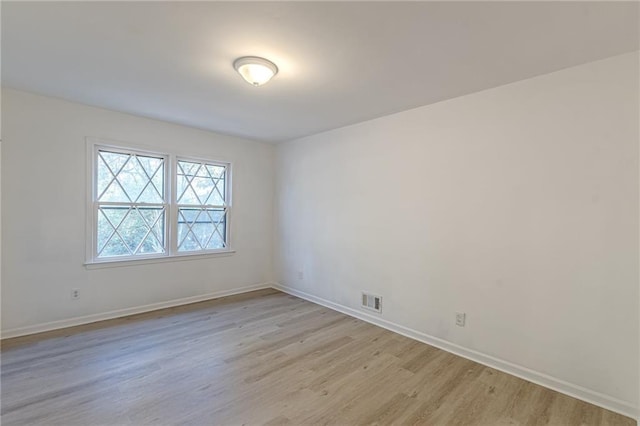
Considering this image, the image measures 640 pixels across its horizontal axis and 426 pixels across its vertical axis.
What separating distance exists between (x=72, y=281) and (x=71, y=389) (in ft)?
5.29

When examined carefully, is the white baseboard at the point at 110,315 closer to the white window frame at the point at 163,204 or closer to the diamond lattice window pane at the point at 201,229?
the white window frame at the point at 163,204

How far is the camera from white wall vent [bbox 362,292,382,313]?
352cm

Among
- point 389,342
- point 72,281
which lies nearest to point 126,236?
point 72,281

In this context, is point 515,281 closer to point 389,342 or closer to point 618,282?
point 618,282

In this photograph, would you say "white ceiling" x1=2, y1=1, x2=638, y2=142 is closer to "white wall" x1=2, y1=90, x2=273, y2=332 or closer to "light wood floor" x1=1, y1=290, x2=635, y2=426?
"white wall" x1=2, y1=90, x2=273, y2=332

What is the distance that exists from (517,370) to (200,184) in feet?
14.0

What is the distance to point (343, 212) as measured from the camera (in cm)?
398

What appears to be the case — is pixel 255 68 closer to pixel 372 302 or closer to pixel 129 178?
pixel 129 178

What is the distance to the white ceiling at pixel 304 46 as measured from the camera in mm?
1706

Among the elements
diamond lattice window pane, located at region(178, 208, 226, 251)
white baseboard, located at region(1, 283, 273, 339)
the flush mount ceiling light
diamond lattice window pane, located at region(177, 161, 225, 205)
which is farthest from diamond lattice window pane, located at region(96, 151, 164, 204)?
the flush mount ceiling light

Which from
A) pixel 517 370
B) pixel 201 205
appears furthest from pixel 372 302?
pixel 201 205

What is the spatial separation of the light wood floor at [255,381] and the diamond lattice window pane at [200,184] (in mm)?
1781

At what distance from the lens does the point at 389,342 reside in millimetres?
3053

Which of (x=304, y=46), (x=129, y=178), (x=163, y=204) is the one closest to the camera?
(x=304, y=46)
